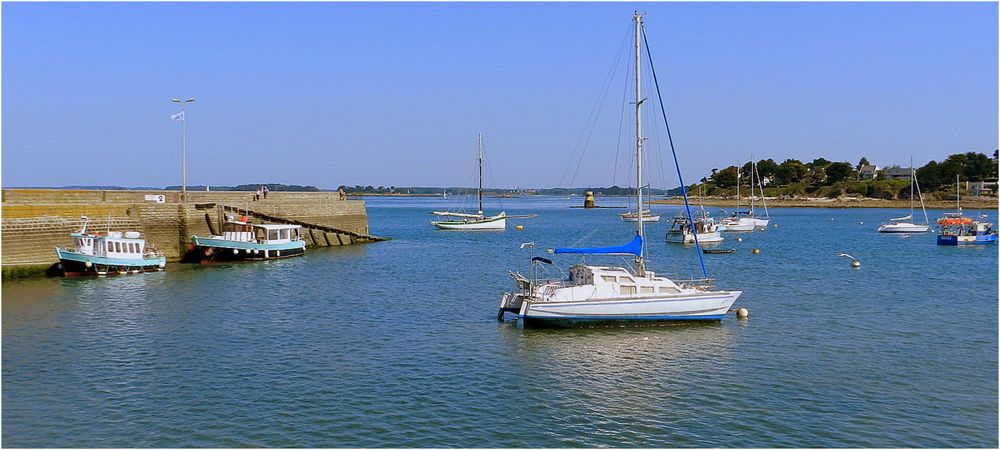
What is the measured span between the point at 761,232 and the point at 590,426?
8454cm

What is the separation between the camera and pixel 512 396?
21.4 metres

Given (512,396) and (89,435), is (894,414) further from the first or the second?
(89,435)

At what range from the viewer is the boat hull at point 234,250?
177 ft

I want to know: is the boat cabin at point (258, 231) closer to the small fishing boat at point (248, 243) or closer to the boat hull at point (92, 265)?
the small fishing boat at point (248, 243)

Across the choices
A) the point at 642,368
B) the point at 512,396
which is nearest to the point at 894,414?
the point at 642,368

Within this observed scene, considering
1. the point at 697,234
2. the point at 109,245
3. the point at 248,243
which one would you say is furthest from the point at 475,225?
the point at 109,245

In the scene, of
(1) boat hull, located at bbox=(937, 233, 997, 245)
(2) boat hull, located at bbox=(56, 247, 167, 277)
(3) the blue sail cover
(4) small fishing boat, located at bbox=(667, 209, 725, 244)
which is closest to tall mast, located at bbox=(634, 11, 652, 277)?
(3) the blue sail cover

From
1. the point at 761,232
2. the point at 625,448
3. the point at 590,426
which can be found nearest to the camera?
the point at 625,448

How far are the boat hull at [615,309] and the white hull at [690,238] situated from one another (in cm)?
4376

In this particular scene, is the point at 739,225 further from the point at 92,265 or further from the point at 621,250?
the point at 92,265

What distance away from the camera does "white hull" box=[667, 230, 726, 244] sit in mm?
74438

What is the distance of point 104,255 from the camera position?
148 ft

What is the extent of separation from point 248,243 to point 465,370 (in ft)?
116

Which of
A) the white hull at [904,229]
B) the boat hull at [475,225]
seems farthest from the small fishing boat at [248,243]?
the white hull at [904,229]
